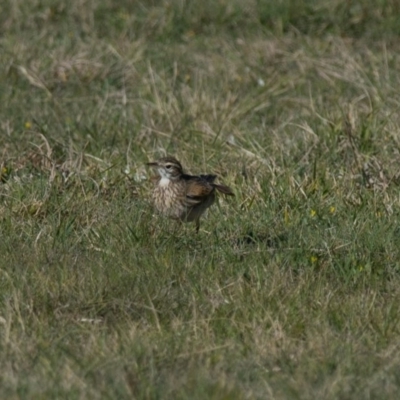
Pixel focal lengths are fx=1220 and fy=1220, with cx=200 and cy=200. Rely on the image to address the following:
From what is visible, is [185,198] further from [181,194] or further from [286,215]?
[286,215]

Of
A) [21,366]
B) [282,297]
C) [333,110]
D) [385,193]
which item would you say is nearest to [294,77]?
[333,110]

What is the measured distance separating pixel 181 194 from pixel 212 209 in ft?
2.10

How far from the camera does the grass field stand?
211 inches

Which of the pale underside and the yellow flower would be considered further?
the yellow flower

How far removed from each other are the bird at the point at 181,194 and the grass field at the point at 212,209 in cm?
10

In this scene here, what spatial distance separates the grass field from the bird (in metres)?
0.10

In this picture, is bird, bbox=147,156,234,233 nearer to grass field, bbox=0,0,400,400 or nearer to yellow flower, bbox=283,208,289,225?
grass field, bbox=0,0,400,400

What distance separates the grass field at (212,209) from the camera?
5.36 m

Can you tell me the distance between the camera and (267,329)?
225 inches

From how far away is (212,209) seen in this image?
25.3 ft

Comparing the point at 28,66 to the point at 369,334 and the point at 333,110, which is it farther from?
the point at 369,334

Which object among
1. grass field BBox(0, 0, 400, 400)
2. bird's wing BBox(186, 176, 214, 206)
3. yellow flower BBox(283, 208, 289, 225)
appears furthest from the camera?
yellow flower BBox(283, 208, 289, 225)

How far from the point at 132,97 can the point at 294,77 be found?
1.47 metres

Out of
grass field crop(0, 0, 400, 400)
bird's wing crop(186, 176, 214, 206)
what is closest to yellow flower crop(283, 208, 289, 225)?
grass field crop(0, 0, 400, 400)
